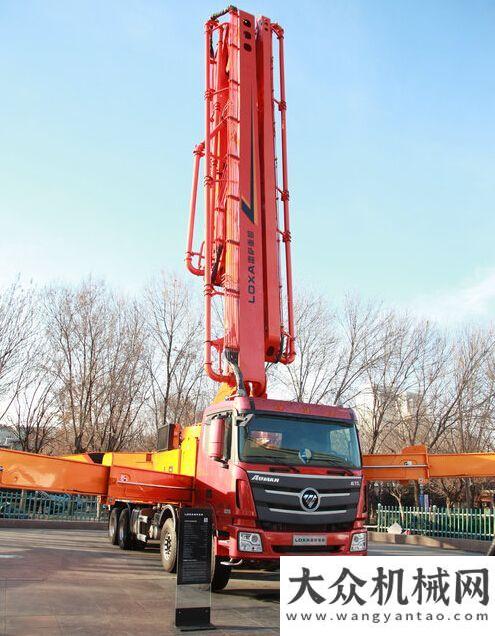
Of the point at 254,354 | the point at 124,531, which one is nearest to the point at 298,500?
the point at 254,354

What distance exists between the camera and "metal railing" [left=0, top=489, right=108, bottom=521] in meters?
21.3

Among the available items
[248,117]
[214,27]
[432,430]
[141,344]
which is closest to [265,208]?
[248,117]

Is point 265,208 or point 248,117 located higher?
point 248,117

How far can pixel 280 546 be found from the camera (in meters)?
8.48

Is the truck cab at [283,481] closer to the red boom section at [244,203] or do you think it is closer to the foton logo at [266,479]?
the foton logo at [266,479]

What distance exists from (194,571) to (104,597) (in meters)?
2.15

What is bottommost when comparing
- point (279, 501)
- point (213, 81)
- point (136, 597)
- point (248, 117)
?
point (136, 597)

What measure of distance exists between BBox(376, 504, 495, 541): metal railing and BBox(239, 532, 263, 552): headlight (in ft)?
36.0

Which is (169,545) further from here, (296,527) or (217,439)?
(296,527)

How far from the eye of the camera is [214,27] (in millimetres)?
12992

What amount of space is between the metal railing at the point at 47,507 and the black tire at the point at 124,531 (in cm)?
661

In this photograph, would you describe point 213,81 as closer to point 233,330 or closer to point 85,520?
point 233,330

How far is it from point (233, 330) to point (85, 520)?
14.5m

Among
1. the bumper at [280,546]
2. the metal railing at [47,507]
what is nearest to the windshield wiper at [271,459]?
the bumper at [280,546]
